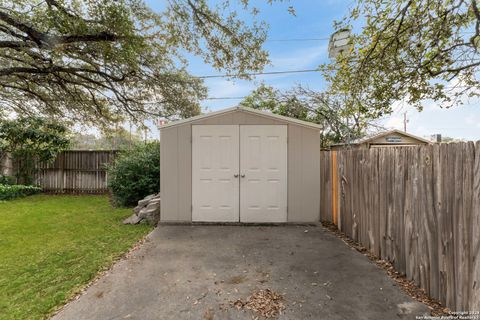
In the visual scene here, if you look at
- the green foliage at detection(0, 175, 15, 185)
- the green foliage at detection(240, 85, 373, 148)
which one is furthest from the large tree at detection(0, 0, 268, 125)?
the green foliage at detection(240, 85, 373, 148)

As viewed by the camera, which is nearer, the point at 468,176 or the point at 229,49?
the point at 468,176

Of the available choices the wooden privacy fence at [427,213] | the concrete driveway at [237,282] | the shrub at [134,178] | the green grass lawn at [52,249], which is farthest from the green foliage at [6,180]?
the wooden privacy fence at [427,213]

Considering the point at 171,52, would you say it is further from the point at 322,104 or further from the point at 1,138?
the point at 1,138

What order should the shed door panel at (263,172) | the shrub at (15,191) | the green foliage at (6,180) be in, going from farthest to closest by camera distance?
the green foliage at (6,180) < the shrub at (15,191) < the shed door panel at (263,172)

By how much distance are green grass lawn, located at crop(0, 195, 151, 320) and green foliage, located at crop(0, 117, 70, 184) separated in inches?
108

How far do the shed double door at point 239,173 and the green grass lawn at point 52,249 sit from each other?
1415 mm

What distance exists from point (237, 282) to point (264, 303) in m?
0.51

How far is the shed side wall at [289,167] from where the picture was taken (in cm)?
533

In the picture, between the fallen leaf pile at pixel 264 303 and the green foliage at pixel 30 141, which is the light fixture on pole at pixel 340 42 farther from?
the green foliage at pixel 30 141

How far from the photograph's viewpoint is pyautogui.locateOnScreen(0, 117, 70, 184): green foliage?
351 inches

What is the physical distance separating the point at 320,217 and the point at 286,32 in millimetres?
7302

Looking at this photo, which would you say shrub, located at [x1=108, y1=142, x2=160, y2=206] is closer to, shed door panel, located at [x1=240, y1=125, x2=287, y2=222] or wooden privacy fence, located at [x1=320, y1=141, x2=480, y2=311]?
shed door panel, located at [x1=240, y1=125, x2=287, y2=222]

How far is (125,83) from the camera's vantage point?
786cm

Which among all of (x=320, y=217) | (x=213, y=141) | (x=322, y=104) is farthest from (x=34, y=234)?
(x=322, y=104)
